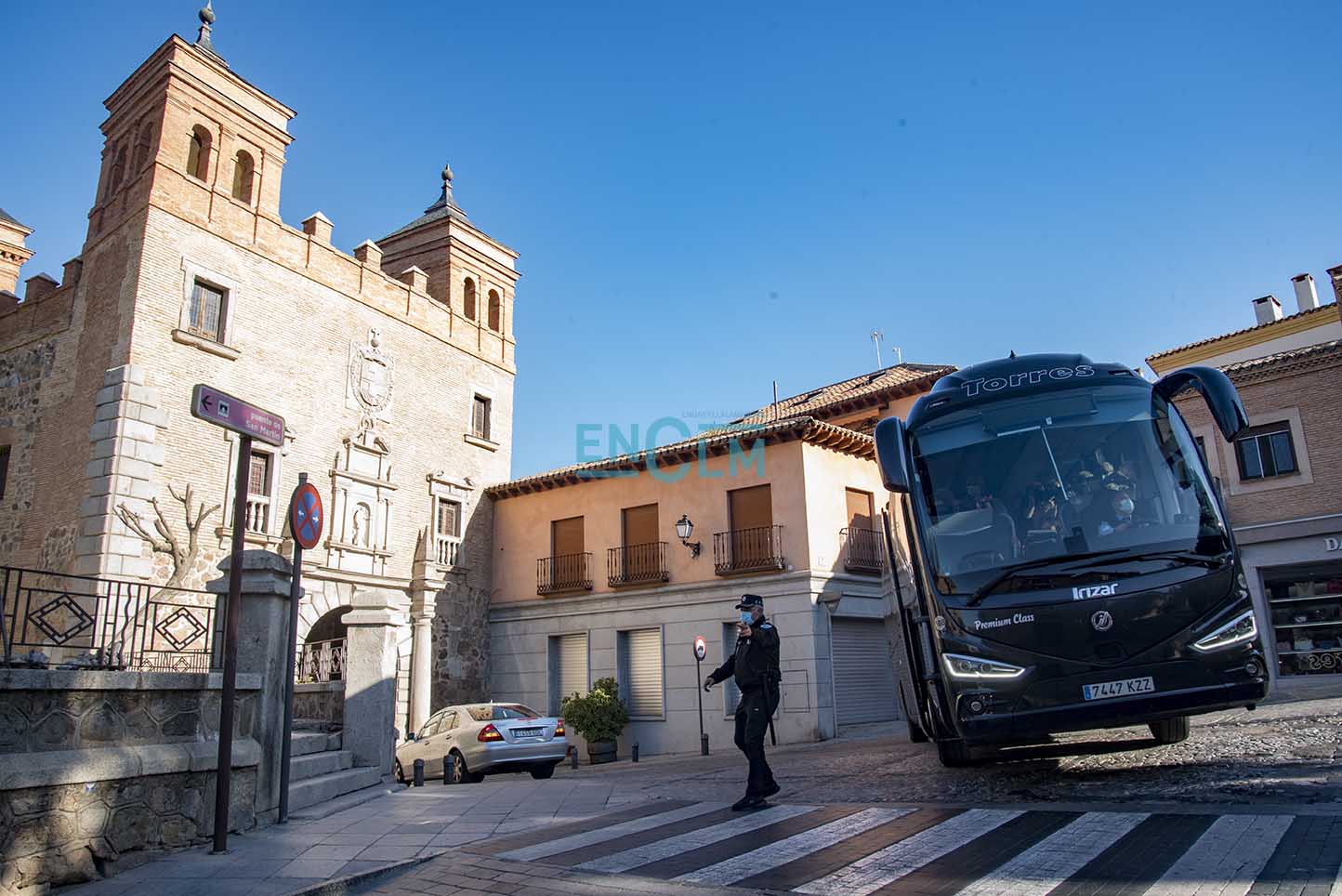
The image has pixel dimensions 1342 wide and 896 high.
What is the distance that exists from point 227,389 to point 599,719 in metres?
10.9

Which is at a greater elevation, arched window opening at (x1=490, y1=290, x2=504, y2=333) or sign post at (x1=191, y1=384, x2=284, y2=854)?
arched window opening at (x1=490, y1=290, x2=504, y2=333)

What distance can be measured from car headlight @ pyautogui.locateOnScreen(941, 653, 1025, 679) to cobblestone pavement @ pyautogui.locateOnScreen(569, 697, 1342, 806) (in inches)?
42.4

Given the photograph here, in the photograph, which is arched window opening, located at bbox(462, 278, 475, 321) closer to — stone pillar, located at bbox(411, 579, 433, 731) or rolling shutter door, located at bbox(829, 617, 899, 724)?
stone pillar, located at bbox(411, 579, 433, 731)

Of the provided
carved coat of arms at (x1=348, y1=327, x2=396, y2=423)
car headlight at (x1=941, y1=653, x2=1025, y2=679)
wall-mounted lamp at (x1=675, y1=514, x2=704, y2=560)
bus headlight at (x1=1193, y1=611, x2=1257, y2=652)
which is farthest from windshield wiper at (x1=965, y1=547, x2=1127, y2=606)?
carved coat of arms at (x1=348, y1=327, x2=396, y2=423)

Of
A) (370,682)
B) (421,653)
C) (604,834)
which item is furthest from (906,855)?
(421,653)

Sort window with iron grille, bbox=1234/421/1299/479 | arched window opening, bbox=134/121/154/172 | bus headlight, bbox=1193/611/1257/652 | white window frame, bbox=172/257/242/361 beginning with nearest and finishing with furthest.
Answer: bus headlight, bbox=1193/611/1257/652
white window frame, bbox=172/257/242/361
arched window opening, bbox=134/121/154/172
window with iron grille, bbox=1234/421/1299/479

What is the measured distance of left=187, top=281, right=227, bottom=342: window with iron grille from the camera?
724 inches

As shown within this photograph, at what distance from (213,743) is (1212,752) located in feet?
26.5

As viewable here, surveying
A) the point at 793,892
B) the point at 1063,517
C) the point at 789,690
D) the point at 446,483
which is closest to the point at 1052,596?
the point at 1063,517

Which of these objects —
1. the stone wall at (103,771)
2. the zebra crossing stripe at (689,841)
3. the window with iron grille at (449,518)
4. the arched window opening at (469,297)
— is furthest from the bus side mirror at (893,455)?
the arched window opening at (469,297)

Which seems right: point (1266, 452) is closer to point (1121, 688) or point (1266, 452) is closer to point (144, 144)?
point (1121, 688)

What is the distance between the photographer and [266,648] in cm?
763

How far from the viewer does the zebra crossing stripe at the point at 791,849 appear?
4883 millimetres

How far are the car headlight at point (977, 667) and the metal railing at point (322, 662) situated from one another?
32.8 feet
